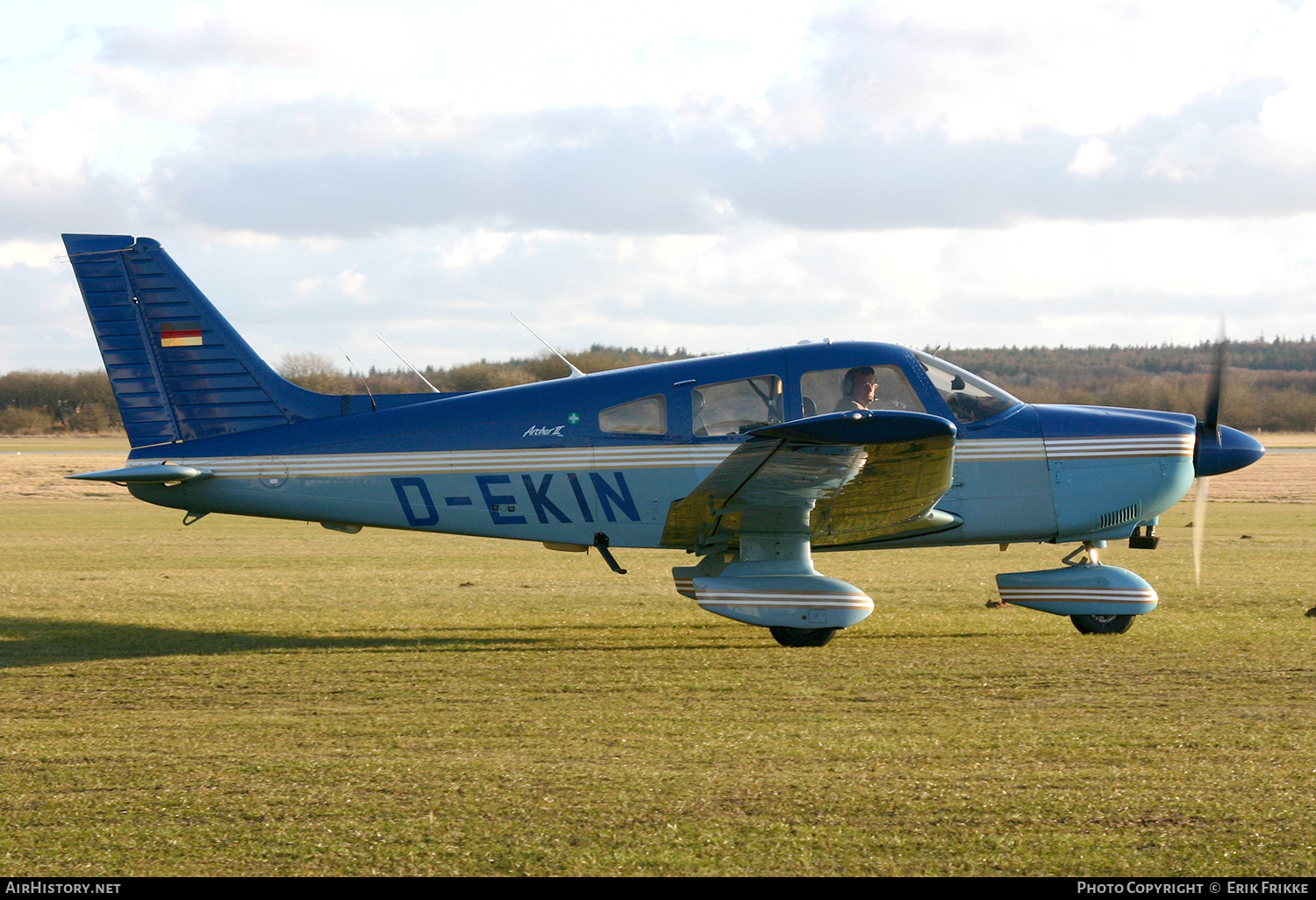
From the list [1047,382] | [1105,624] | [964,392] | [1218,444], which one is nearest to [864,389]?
[964,392]

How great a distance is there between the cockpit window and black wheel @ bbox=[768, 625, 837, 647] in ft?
6.53

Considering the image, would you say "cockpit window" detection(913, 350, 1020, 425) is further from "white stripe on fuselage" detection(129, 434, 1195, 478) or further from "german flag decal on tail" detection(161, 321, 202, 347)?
"german flag decal on tail" detection(161, 321, 202, 347)

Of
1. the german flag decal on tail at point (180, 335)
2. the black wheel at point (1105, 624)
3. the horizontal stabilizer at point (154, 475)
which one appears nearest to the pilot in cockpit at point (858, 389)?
the black wheel at point (1105, 624)

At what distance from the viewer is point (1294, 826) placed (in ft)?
13.9

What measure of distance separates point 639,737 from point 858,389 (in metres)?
3.70

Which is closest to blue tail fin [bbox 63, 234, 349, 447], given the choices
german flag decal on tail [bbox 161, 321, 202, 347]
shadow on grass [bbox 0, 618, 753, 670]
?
german flag decal on tail [bbox 161, 321, 202, 347]

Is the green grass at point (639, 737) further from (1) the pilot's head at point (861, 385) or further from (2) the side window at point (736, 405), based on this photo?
(1) the pilot's head at point (861, 385)

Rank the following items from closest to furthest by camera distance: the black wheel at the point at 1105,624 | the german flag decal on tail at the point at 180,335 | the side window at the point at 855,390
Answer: the side window at the point at 855,390, the black wheel at the point at 1105,624, the german flag decal on tail at the point at 180,335

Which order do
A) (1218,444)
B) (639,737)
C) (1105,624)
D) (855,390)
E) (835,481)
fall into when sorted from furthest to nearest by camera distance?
(1218,444) → (1105,624) → (855,390) → (835,481) → (639,737)

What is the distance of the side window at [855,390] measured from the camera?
838 centimetres

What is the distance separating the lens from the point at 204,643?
28.5ft

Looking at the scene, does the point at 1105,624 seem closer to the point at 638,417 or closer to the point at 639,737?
the point at 638,417

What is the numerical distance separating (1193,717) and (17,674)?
24.5 feet
